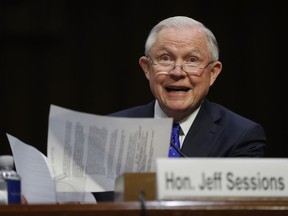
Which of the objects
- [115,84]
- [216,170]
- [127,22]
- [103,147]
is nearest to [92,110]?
[115,84]

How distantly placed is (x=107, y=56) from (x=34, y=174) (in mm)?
2229

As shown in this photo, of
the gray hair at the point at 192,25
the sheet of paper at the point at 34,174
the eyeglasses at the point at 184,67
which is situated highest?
the gray hair at the point at 192,25

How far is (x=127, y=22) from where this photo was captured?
4285mm

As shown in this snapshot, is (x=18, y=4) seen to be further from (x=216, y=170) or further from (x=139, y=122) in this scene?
(x=216, y=170)

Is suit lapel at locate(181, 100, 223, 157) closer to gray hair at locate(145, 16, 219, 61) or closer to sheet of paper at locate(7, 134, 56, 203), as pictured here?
gray hair at locate(145, 16, 219, 61)

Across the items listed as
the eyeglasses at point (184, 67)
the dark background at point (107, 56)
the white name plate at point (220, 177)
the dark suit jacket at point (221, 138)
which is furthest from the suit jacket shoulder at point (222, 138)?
the dark background at point (107, 56)

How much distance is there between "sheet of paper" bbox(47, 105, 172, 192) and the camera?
1958 millimetres

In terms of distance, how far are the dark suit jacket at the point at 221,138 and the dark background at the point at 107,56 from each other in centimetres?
159

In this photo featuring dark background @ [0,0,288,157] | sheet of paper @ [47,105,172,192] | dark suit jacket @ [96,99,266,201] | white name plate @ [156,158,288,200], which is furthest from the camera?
dark background @ [0,0,288,157]

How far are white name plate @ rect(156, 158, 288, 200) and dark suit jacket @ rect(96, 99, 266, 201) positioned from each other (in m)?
0.84

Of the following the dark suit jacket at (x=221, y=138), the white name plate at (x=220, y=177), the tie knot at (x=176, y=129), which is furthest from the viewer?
the tie knot at (x=176, y=129)

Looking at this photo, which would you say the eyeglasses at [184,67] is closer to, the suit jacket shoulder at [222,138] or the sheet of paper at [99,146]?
the suit jacket shoulder at [222,138]

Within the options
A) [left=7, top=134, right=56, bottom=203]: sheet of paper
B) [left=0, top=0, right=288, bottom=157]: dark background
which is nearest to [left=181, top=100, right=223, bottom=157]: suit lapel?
[left=7, top=134, right=56, bottom=203]: sheet of paper

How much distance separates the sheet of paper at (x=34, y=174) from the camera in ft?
6.74
